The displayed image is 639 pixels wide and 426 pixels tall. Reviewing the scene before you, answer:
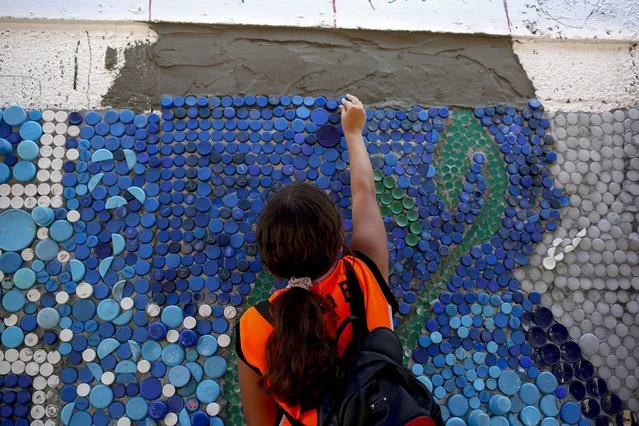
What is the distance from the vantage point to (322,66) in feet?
6.40

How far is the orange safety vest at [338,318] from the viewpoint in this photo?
1.16 m

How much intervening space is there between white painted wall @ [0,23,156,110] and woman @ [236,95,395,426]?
104 cm

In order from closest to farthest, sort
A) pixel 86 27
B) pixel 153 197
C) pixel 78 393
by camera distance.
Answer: pixel 78 393
pixel 153 197
pixel 86 27

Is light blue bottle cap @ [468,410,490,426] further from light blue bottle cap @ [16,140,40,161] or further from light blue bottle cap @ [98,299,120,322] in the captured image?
light blue bottle cap @ [16,140,40,161]

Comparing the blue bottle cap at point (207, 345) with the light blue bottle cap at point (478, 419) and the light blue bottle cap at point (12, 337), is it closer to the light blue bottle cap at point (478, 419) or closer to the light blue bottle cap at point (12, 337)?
the light blue bottle cap at point (12, 337)

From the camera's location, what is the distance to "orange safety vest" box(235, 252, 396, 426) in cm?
116

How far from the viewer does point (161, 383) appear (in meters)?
1.68

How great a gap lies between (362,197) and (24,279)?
1.08m

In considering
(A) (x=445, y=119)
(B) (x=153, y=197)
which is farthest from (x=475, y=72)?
(B) (x=153, y=197)

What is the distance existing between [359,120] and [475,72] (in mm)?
575

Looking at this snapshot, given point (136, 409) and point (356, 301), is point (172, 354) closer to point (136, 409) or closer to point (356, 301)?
point (136, 409)

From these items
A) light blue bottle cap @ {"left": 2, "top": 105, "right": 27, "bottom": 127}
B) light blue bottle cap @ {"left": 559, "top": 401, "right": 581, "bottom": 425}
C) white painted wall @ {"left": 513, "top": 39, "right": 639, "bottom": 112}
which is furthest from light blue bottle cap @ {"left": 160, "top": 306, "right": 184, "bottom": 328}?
white painted wall @ {"left": 513, "top": 39, "right": 639, "bottom": 112}

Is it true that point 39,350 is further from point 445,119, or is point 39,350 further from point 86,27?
point 445,119

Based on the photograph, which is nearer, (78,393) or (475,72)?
(78,393)
